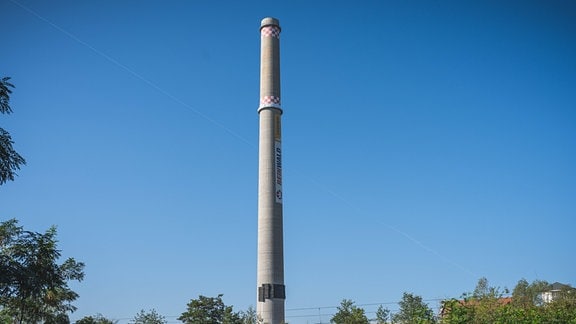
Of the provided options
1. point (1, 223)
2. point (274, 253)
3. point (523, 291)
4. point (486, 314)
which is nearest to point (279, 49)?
point (274, 253)

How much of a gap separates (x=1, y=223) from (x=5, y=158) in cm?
1593

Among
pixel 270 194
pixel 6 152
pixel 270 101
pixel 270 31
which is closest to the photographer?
pixel 6 152

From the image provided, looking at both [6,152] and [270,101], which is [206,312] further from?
[6,152]

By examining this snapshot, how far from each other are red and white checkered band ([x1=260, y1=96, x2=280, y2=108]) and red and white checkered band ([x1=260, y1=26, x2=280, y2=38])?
7.82 meters

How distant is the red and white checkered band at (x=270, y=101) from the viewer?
179 feet

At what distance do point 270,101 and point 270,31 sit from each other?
8797 millimetres

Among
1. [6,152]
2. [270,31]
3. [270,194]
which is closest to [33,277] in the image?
[6,152]

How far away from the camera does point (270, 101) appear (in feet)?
180

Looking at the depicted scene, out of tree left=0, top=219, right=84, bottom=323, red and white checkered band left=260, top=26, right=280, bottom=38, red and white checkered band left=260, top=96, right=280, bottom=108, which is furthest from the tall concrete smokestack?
tree left=0, top=219, right=84, bottom=323

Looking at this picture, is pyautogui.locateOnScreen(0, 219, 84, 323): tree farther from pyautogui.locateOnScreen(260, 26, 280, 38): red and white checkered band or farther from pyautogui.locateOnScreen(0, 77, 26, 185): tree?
pyautogui.locateOnScreen(260, 26, 280, 38): red and white checkered band

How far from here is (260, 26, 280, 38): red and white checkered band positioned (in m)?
58.7

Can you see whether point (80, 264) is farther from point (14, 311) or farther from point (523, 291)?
point (523, 291)

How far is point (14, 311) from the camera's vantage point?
3869 centimetres

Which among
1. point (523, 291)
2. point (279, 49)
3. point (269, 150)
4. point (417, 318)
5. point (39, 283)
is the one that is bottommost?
point (417, 318)
